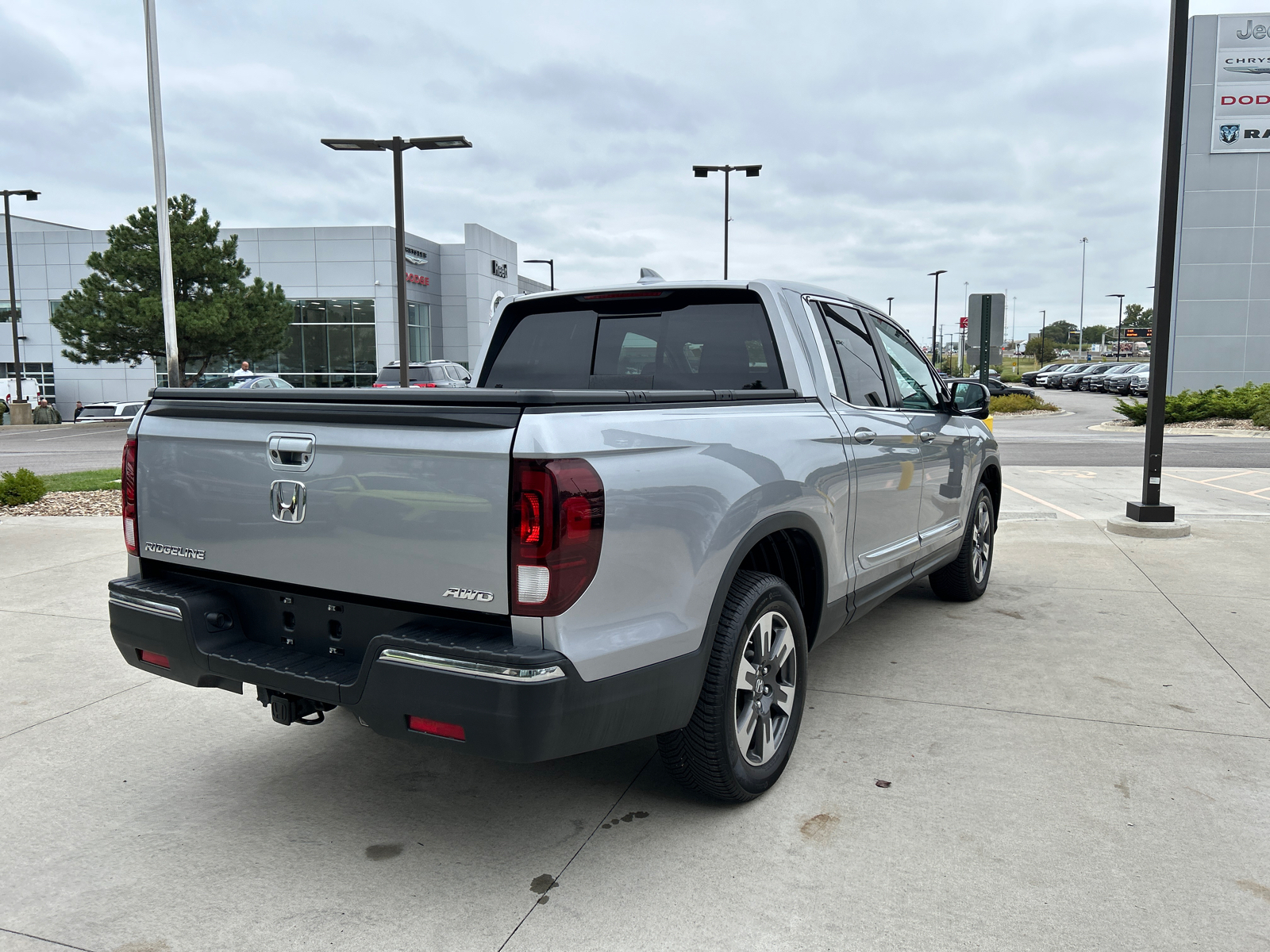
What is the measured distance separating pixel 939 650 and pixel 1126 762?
5.17ft

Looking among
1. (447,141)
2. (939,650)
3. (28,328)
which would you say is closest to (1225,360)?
(447,141)

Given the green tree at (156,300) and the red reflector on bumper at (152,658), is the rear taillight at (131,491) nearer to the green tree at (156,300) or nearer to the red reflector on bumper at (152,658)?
the red reflector on bumper at (152,658)

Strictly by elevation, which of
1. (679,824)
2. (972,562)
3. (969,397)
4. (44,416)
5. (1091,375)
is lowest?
(44,416)

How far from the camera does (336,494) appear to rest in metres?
2.76

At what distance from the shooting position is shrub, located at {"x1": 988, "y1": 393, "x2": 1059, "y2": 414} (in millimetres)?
33906

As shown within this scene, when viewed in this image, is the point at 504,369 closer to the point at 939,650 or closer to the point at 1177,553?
the point at 939,650

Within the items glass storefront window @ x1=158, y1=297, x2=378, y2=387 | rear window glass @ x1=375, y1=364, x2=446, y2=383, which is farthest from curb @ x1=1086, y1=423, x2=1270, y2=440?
glass storefront window @ x1=158, y1=297, x2=378, y2=387

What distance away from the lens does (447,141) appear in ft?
54.6

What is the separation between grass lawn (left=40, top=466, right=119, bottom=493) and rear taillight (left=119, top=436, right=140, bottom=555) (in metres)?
10.0

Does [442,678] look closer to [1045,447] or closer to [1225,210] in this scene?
[1045,447]

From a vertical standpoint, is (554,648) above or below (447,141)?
below

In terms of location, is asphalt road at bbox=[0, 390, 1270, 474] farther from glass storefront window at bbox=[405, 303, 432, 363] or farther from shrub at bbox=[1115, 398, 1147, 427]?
glass storefront window at bbox=[405, 303, 432, 363]

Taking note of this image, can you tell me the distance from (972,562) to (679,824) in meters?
3.72

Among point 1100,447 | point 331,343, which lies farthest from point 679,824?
point 331,343
